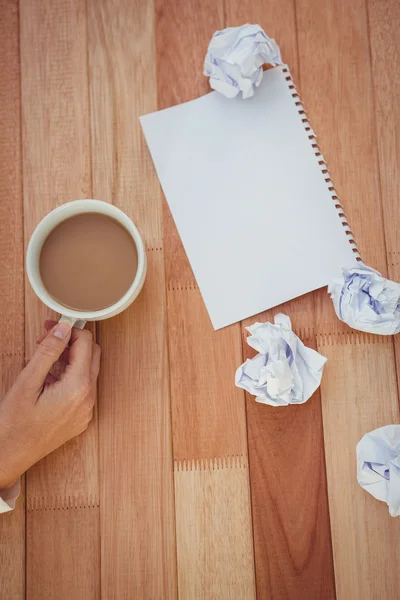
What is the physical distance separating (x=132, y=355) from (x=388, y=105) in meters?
0.46

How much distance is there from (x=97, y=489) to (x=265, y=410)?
23 cm

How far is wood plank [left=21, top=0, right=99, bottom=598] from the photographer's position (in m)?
0.71

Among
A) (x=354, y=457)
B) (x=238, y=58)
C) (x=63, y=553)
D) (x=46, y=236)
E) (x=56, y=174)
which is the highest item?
(x=238, y=58)

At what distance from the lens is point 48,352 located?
0.65 m

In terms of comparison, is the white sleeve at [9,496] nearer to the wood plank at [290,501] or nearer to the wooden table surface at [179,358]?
the wooden table surface at [179,358]

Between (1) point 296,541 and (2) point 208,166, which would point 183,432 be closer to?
(1) point 296,541

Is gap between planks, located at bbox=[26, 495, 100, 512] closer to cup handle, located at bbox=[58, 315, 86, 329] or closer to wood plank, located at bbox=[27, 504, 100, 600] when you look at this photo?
wood plank, located at bbox=[27, 504, 100, 600]

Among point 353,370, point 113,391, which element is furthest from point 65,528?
point 353,370

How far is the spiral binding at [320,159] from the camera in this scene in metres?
0.74

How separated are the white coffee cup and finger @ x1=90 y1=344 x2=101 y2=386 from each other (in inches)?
2.0

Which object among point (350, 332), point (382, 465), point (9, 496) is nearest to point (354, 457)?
point (382, 465)

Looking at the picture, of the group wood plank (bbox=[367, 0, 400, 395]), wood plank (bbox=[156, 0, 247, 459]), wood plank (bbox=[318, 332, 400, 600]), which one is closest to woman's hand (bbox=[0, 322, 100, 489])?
wood plank (bbox=[156, 0, 247, 459])

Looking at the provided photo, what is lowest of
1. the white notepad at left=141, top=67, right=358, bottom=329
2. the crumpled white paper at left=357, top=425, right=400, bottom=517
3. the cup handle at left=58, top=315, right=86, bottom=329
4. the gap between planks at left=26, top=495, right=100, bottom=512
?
the gap between planks at left=26, top=495, right=100, bottom=512

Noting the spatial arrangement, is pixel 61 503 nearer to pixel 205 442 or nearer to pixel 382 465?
pixel 205 442
